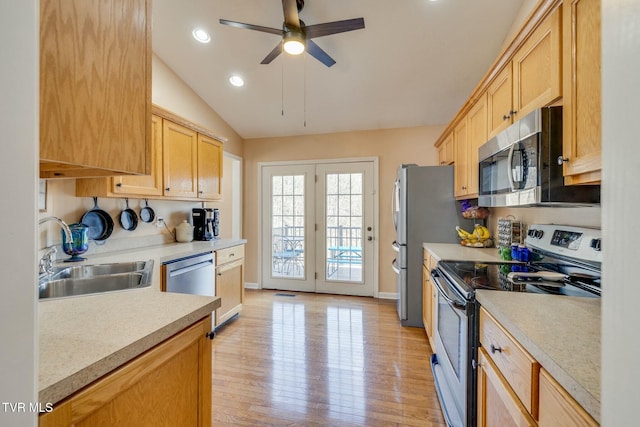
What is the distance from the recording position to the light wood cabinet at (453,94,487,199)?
2.23 metres

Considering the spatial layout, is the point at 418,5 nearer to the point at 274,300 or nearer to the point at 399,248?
the point at 399,248

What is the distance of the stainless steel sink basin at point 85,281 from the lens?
1.56 metres

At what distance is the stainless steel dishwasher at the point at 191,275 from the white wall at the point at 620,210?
2400 millimetres

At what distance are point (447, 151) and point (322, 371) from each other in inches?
103

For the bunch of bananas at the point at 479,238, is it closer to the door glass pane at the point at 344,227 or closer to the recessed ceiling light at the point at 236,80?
the door glass pane at the point at 344,227

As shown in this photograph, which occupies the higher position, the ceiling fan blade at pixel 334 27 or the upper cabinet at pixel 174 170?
the ceiling fan blade at pixel 334 27

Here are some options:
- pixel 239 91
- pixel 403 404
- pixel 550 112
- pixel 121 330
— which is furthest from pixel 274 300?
pixel 550 112

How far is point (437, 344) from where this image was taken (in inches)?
81.6

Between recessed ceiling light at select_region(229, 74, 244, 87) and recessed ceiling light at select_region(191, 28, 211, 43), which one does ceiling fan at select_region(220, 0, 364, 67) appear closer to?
recessed ceiling light at select_region(191, 28, 211, 43)

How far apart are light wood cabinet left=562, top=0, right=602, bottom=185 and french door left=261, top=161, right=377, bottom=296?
2866mm

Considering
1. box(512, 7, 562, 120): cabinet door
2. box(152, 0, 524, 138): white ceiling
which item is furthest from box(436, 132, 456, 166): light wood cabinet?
box(512, 7, 562, 120): cabinet door

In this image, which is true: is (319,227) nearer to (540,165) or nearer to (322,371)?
(322,371)

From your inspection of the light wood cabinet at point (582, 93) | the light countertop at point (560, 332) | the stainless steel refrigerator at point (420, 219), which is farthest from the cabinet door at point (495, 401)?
the stainless steel refrigerator at point (420, 219)

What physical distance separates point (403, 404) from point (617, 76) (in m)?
2.04
